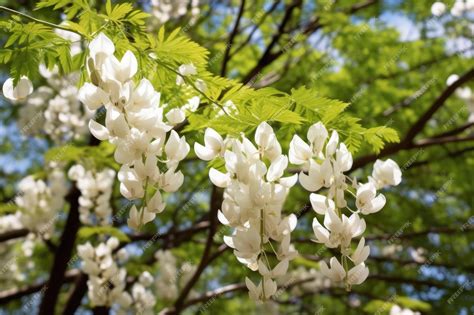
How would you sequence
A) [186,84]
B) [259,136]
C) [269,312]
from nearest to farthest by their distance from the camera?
[259,136] < [186,84] < [269,312]

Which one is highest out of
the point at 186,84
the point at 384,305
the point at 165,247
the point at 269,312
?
the point at 186,84

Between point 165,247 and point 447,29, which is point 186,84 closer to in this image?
point 165,247

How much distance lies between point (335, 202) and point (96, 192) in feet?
13.8

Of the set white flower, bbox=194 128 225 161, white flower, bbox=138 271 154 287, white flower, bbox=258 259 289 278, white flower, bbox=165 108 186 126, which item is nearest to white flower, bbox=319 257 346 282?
white flower, bbox=258 259 289 278

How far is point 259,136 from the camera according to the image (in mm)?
1797

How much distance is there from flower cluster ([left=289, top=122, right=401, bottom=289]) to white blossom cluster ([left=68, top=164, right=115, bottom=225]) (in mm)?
4096

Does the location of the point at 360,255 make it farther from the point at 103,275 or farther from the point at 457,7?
the point at 457,7

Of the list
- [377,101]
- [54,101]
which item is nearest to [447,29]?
[377,101]

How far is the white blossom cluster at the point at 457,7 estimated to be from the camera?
255 inches

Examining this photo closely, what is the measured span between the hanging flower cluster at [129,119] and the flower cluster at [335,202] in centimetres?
45

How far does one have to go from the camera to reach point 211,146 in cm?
187

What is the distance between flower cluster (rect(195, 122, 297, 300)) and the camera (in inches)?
66.1

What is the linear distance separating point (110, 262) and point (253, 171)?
383 centimetres

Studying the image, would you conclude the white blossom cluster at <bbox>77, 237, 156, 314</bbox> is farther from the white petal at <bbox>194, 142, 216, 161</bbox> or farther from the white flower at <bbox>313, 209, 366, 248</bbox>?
the white flower at <bbox>313, 209, 366, 248</bbox>
